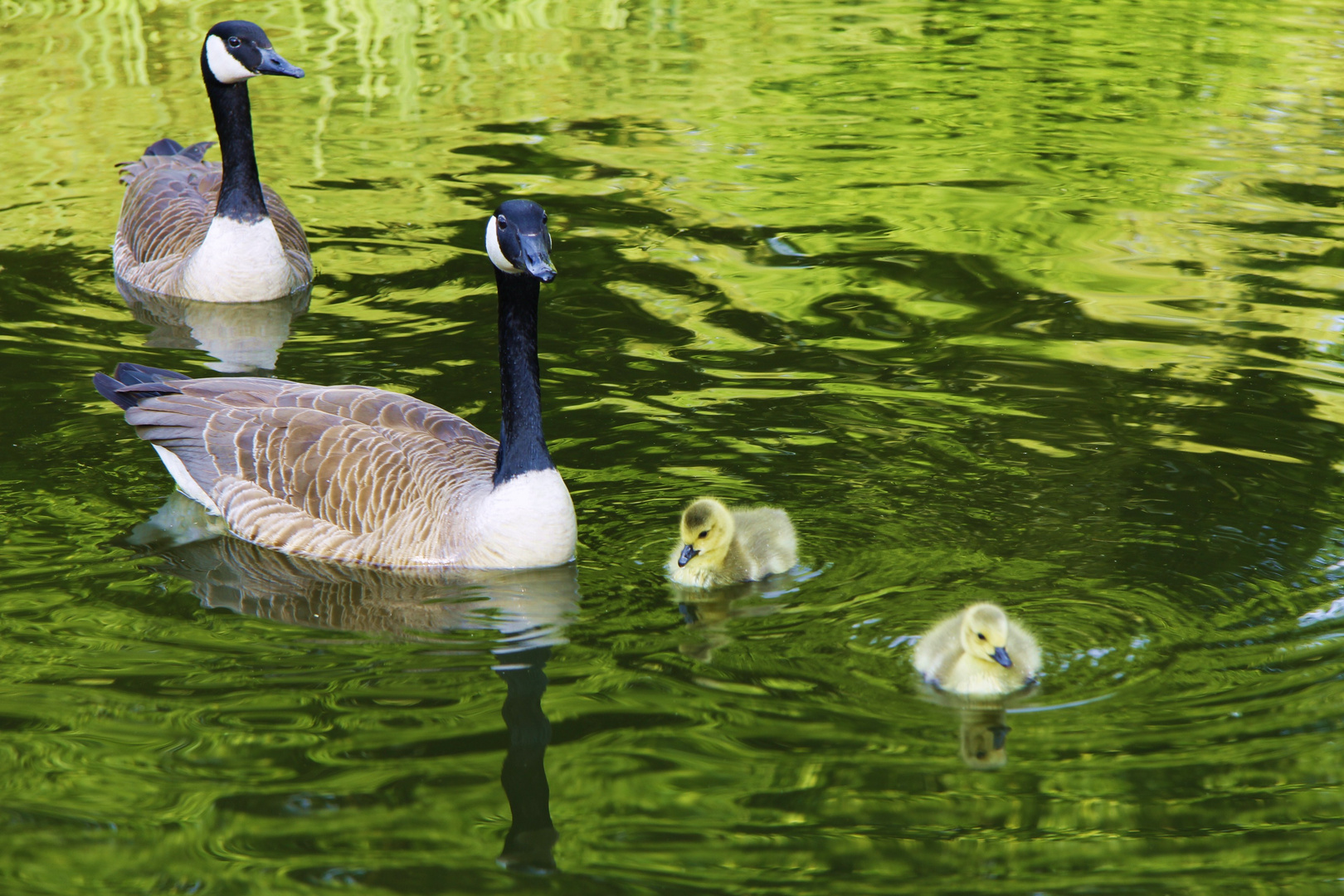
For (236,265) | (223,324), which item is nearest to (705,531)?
(223,324)

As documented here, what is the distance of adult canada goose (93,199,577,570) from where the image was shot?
277 inches

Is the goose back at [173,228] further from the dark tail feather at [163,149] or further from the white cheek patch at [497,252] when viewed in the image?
the white cheek patch at [497,252]

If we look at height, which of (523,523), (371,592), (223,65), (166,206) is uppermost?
(223,65)

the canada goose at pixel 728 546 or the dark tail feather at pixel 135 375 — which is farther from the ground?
the dark tail feather at pixel 135 375

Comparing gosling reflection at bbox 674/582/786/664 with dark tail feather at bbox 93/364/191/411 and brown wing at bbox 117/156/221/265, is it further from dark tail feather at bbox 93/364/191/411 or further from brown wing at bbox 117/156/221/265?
brown wing at bbox 117/156/221/265

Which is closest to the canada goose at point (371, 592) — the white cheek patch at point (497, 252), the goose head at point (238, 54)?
the white cheek patch at point (497, 252)

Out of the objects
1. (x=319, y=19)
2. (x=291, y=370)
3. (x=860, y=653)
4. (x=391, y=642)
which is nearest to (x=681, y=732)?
(x=860, y=653)

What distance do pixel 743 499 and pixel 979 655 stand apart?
7.32 ft

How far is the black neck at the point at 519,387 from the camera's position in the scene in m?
7.05

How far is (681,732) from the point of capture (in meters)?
5.82

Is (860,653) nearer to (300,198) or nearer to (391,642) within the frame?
(391,642)

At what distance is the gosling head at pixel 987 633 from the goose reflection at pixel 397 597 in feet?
5.69

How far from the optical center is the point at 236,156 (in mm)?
11062

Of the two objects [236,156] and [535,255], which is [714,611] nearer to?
[535,255]
